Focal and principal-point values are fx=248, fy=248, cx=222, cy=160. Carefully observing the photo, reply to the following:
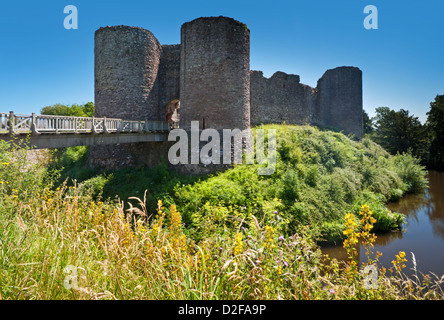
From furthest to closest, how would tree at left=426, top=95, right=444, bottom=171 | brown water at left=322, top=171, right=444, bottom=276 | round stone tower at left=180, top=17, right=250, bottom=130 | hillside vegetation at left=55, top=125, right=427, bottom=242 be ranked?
tree at left=426, top=95, right=444, bottom=171 < round stone tower at left=180, top=17, right=250, bottom=130 < hillside vegetation at left=55, top=125, right=427, bottom=242 < brown water at left=322, top=171, right=444, bottom=276

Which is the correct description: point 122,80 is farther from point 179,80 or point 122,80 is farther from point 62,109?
point 62,109

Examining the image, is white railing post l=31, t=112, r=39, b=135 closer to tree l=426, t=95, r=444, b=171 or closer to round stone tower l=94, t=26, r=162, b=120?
round stone tower l=94, t=26, r=162, b=120

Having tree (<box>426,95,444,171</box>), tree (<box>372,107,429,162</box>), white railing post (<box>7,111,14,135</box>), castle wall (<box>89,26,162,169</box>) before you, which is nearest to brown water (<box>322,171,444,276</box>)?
white railing post (<box>7,111,14,135</box>)

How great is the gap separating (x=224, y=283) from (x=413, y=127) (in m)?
38.8

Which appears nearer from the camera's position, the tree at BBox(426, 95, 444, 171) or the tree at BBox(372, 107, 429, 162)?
the tree at BBox(426, 95, 444, 171)

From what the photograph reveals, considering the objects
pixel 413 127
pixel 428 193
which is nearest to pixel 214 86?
pixel 428 193

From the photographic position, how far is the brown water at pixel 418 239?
28.1 ft

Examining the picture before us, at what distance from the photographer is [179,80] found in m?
17.6

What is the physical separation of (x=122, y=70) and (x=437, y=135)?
34.4 meters

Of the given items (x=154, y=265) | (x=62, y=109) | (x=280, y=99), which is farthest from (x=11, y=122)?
(x=62, y=109)

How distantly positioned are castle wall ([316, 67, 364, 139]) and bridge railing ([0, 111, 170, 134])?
22300mm

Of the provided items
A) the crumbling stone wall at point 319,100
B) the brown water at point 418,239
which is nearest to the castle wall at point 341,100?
the crumbling stone wall at point 319,100

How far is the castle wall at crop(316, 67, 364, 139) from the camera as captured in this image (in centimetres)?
2703

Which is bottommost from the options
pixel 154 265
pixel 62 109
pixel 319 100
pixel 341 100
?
pixel 154 265
